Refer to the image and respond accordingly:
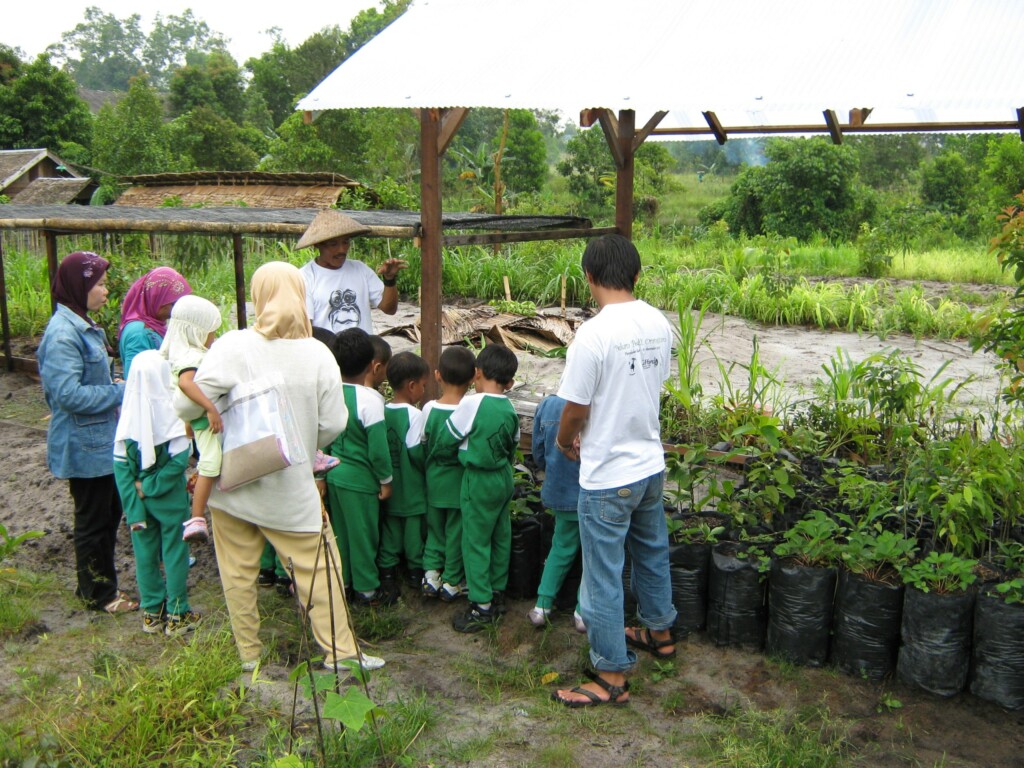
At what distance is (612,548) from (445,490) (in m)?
1.05

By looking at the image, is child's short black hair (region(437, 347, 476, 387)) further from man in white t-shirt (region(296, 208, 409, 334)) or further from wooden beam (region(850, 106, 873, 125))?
wooden beam (region(850, 106, 873, 125))

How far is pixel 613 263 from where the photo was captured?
3201mm

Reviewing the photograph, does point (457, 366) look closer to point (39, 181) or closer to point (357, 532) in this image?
point (357, 532)

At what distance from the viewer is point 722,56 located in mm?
4520

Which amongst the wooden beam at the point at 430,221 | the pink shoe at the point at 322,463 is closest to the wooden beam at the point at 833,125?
the wooden beam at the point at 430,221

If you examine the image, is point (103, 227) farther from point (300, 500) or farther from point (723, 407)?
point (723, 407)

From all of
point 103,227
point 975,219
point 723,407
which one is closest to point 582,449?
point 723,407

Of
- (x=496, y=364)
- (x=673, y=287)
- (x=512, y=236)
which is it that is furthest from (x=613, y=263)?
(x=673, y=287)

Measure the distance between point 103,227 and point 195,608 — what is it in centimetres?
Answer: 362

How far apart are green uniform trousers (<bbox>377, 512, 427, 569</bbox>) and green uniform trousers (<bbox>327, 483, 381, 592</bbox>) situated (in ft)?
0.29

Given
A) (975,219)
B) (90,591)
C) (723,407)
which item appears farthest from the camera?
(975,219)

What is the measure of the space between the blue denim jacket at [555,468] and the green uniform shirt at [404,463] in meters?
0.63

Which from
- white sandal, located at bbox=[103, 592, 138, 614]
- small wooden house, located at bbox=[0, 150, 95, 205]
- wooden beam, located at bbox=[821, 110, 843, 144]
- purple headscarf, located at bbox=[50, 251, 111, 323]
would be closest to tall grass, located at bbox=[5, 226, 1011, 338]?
wooden beam, located at bbox=[821, 110, 843, 144]

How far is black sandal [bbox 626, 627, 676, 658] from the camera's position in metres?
3.67
